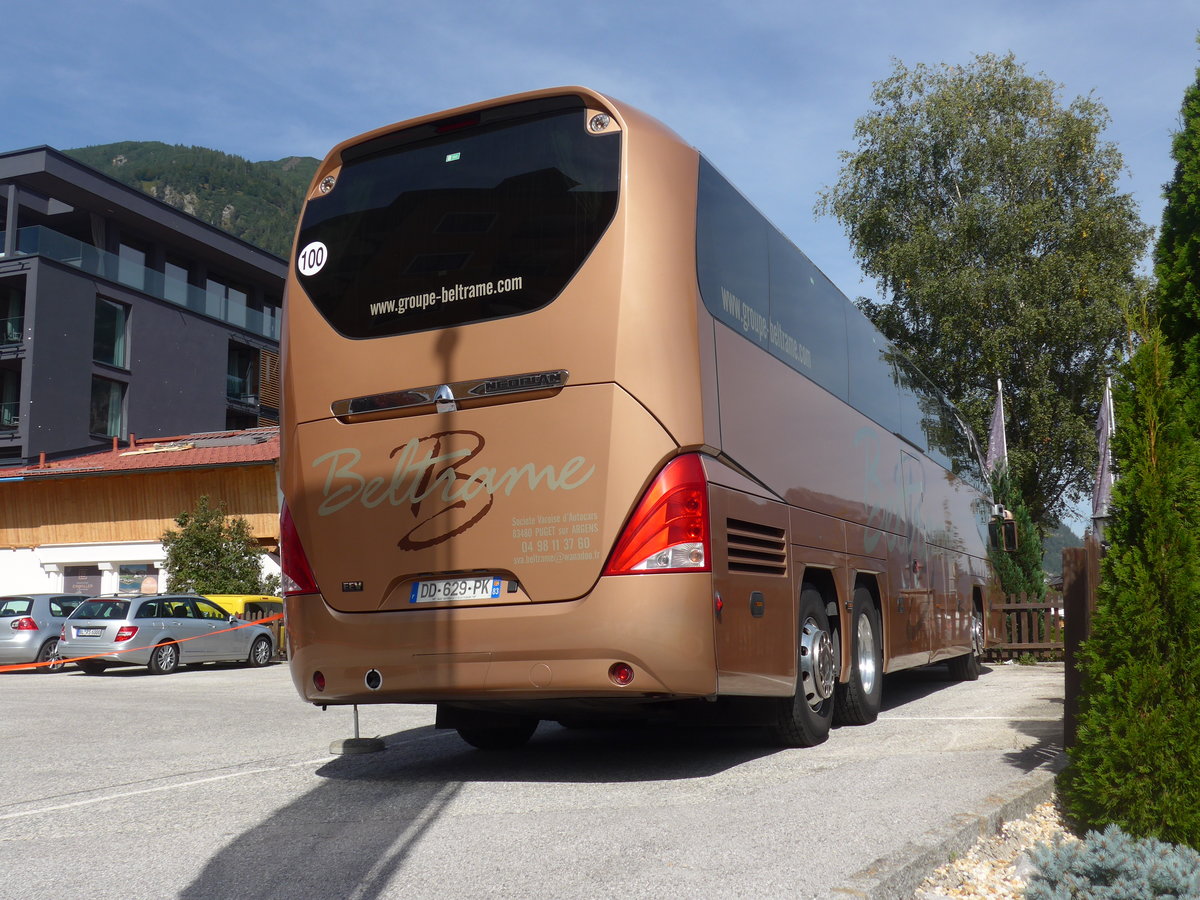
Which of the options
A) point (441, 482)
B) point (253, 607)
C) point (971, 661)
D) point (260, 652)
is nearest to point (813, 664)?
point (441, 482)

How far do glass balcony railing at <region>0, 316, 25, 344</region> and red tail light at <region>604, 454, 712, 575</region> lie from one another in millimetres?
37799

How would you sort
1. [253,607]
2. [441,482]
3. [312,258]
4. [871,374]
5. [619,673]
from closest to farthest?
[619,673] → [441,482] → [312,258] → [871,374] → [253,607]

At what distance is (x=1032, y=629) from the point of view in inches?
885

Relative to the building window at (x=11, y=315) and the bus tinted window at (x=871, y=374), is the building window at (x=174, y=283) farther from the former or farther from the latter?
the bus tinted window at (x=871, y=374)

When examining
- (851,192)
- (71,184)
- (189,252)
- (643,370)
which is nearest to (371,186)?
(643,370)

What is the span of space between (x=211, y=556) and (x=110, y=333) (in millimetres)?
13524

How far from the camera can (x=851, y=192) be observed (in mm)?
36250

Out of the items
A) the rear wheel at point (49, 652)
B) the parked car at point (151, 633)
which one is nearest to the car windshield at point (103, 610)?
Answer: the parked car at point (151, 633)

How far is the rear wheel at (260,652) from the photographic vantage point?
26.2m

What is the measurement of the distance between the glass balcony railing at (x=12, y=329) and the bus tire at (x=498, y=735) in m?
35.3

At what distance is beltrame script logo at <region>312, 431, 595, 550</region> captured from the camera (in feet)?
22.1

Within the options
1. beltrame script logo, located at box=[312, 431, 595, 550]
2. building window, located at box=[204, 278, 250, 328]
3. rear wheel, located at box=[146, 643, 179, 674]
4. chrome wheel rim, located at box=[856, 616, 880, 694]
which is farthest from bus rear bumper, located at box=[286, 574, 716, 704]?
building window, located at box=[204, 278, 250, 328]

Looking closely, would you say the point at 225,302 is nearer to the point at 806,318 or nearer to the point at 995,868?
the point at 806,318

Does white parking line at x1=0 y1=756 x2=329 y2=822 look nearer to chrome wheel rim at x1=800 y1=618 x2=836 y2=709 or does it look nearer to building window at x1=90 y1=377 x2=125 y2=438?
chrome wheel rim at x1=800 y1=618 x2=836 y2=709
